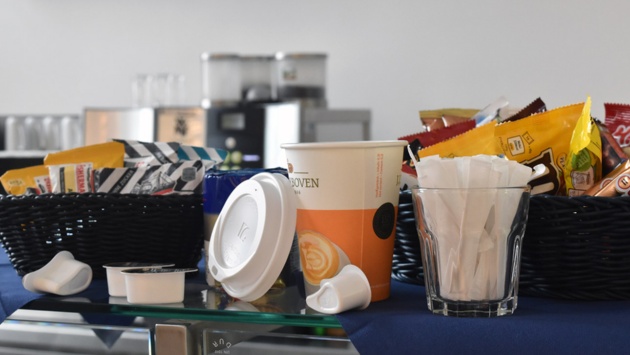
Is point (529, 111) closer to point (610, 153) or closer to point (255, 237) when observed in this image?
point (610, 153)

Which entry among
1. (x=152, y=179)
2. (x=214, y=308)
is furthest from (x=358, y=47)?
(x=214, y=308)

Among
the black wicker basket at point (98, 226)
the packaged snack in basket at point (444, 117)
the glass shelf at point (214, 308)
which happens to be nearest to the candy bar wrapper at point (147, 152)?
the black wicker basket at point (98, 226)

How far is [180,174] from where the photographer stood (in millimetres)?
1075

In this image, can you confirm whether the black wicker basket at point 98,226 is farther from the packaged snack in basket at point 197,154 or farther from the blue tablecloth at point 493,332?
the blue tablecloth at point 493,332

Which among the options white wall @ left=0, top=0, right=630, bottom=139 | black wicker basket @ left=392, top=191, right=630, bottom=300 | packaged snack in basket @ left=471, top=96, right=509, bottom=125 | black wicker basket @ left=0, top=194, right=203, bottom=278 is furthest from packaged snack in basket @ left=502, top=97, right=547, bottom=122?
white wall @ left=0, top=0, right=630, bottom=139

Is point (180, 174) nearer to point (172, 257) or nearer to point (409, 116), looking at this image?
point (172, 257)

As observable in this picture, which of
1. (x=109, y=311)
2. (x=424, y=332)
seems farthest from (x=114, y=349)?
(x=424, y=332)

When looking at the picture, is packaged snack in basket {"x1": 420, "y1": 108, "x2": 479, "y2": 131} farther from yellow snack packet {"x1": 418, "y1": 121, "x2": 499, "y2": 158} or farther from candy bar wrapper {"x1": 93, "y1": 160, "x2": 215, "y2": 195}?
candy bar wrapper {"x1": 93, "y1": 160, "x2": 215, "y2": 195}

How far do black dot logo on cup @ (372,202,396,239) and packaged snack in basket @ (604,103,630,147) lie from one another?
0.31 meters

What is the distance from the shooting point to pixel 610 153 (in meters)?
0.91

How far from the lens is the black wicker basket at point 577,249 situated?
829 millimetres

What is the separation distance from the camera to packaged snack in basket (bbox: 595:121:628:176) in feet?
2.97

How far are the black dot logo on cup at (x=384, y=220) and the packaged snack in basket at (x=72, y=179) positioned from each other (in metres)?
0.41

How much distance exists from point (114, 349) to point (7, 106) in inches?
181
